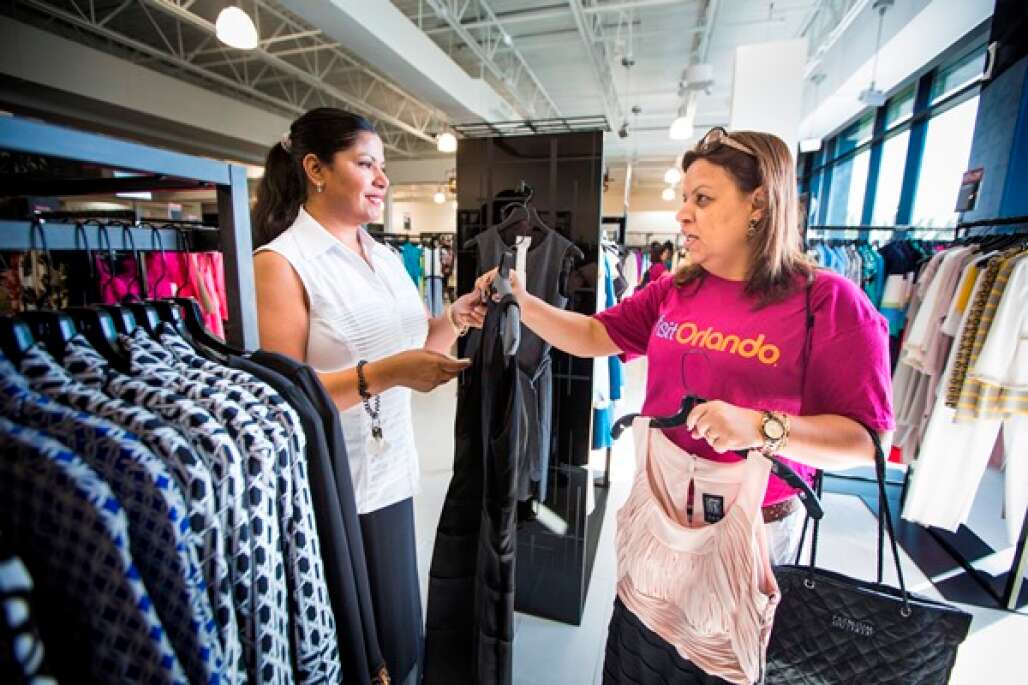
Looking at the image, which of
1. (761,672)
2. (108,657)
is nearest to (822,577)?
(761,672)

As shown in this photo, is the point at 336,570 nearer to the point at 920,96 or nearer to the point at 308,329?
the point at 308,329

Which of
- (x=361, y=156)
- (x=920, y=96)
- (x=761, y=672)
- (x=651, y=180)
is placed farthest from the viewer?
(x=651, y=180)

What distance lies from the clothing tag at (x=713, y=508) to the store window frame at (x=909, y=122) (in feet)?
12.7

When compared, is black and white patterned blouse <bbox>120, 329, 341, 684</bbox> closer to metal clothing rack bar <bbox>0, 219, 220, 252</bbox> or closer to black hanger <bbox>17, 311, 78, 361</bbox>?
black hanger <bbox>17, 311, 78, 361</bbox>

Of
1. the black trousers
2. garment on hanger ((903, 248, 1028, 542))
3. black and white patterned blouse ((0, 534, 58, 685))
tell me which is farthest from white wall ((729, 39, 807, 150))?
black and white patterned blouse ((0, 534, 58, 685))

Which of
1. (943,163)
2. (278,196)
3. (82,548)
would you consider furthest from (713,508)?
(943,163)

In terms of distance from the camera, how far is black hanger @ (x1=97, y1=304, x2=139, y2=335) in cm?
69

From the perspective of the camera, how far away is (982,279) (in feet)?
8.08

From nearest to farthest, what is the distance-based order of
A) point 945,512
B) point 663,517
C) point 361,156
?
1. point 663,517
2. point 361,156
3. point 945,512

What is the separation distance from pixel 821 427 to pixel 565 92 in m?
9.77

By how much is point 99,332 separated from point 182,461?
27 cm

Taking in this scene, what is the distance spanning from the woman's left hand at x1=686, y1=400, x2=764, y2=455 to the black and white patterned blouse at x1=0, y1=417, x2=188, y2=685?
94cm

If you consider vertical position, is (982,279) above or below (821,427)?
Result: above

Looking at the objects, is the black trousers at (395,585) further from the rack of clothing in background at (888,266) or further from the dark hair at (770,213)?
the rack of clothing in background at (888,266)
